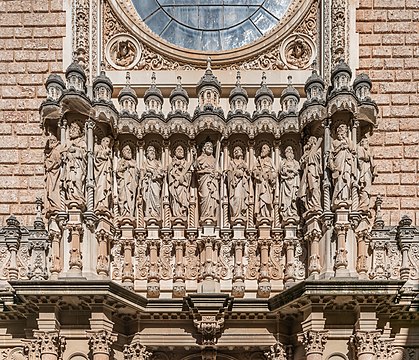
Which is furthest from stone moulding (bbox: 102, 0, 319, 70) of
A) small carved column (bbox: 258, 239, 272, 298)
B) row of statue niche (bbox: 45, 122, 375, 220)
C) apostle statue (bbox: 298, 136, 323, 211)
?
small carved column (bbox: 258, 239, 272, 298)

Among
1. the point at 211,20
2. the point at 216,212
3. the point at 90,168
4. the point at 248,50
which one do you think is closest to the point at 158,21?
the point at 211,20

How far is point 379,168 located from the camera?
53.1 feet

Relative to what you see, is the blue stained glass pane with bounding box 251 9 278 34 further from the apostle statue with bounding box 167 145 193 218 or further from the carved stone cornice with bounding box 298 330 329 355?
the carved stone cornice with bounding box 298 330 329 355

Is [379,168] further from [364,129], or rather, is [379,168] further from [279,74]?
[279,74]

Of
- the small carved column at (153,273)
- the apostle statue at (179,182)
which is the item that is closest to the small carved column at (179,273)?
the small carved column at (153,273)

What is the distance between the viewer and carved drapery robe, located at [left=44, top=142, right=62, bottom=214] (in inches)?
594

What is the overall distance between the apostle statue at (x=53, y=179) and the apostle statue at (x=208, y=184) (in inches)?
81.3

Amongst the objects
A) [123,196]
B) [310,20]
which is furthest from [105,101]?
[310,20]

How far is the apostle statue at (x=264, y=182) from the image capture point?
15.5 metres

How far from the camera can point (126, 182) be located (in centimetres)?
1562

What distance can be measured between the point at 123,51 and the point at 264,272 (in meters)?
4.43

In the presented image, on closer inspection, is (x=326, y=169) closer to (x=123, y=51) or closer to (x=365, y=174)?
(x=365, y=174)

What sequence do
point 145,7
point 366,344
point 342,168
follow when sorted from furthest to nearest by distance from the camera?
point 145,7 < point 342,168 < point 366,344

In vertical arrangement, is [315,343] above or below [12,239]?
below
